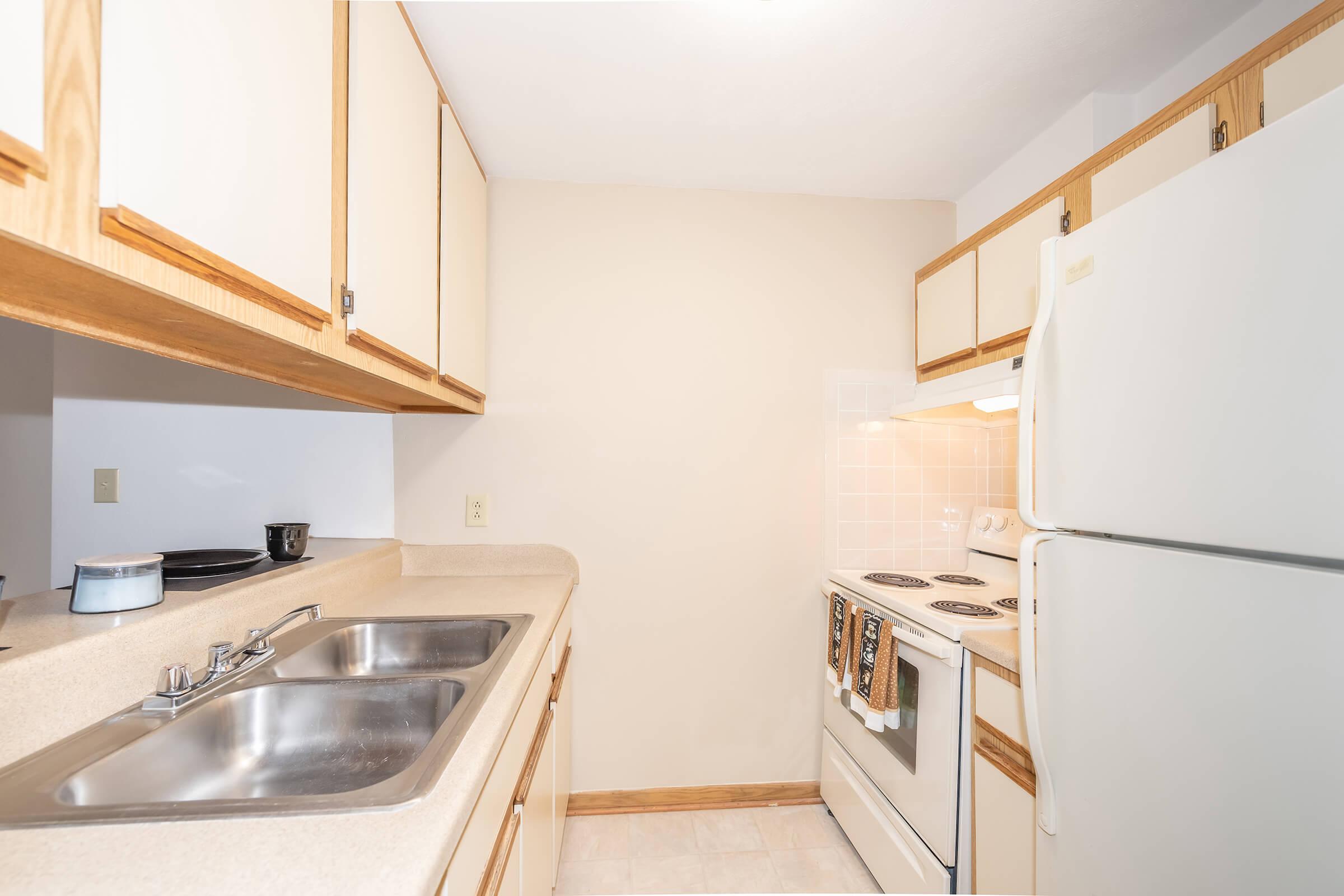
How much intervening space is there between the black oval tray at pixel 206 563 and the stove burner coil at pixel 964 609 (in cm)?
186

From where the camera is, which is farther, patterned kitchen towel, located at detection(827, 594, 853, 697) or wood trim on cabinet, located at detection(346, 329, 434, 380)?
patterned kitchen towel, located at detection(827, 594, 853, 697)

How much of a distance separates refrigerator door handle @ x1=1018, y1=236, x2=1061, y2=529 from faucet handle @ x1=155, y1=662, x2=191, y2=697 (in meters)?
1.53

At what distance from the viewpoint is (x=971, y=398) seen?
1820 millimetres

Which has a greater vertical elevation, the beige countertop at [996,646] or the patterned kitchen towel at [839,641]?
the beige countertop at [996,646]

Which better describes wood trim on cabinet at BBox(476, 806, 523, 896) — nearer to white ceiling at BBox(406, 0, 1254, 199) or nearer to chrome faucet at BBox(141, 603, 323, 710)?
chrome faucet at BBox(141, 603, 323, 710)

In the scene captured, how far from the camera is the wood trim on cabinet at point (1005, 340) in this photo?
1713mm

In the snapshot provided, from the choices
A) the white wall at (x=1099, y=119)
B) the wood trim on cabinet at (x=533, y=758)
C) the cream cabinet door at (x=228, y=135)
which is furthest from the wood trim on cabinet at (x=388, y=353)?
the white wall at (x=1099, y=119)

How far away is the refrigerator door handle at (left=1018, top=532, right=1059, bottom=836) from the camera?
1.14 metres

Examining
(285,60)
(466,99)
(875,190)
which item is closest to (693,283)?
(875,190)

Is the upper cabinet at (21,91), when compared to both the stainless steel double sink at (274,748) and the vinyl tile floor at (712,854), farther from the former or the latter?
the vinyl tile floor at (712,854)

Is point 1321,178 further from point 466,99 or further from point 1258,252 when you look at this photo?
point 466,99

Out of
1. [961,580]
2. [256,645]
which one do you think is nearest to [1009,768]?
[961,580]

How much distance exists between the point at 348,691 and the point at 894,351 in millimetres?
2197

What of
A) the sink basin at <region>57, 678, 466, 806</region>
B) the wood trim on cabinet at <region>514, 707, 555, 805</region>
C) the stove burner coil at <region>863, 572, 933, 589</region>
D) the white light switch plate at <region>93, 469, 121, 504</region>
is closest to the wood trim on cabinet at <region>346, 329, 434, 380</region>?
the sink basin at <region>57, 678, 466, 806</region>
